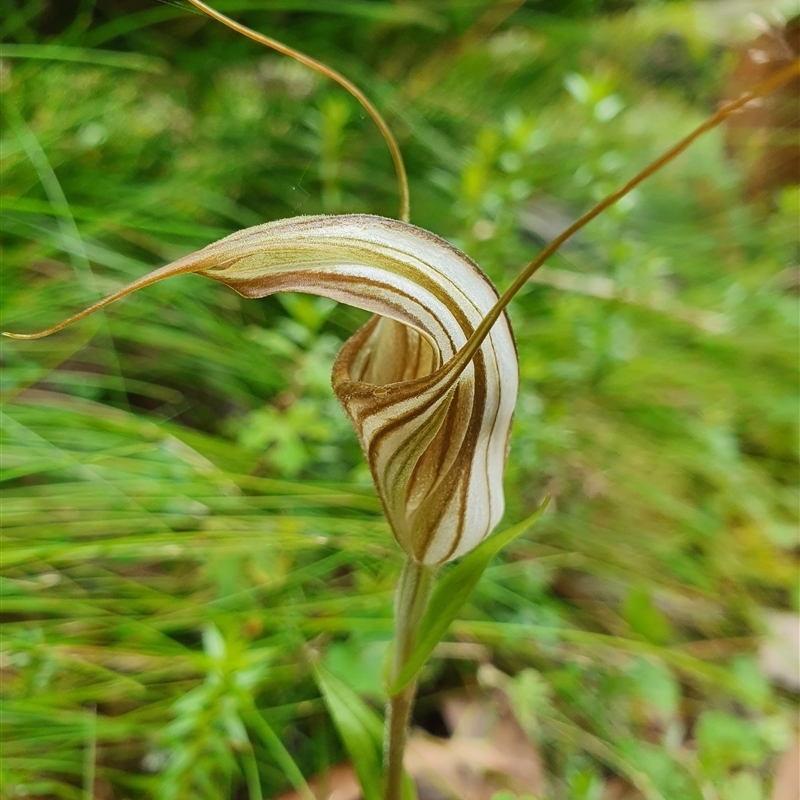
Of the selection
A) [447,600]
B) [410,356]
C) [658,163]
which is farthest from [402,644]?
[658,163]

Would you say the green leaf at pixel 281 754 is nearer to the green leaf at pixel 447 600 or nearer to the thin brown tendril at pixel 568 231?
the green leaf at pixel 447 600

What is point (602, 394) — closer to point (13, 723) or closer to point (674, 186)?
point (13, 723)

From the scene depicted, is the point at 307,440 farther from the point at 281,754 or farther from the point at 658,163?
the point at 658,163

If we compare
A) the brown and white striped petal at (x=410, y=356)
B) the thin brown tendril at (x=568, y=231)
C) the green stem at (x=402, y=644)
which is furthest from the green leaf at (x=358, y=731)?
the thin brown tendril at (x=568, y=231)

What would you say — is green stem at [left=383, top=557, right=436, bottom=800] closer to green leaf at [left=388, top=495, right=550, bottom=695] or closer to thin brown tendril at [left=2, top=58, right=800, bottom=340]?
green leaf at [left=388, top=495, right=550, bottom=695]

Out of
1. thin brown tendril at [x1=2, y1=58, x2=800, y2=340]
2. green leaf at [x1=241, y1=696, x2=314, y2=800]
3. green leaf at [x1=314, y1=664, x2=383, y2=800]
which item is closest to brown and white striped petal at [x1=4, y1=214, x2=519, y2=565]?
thin brown tendril at [x1=2, y1=58, x2=800, y2=340]

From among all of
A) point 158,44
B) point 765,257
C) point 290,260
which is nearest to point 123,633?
point 290,260
